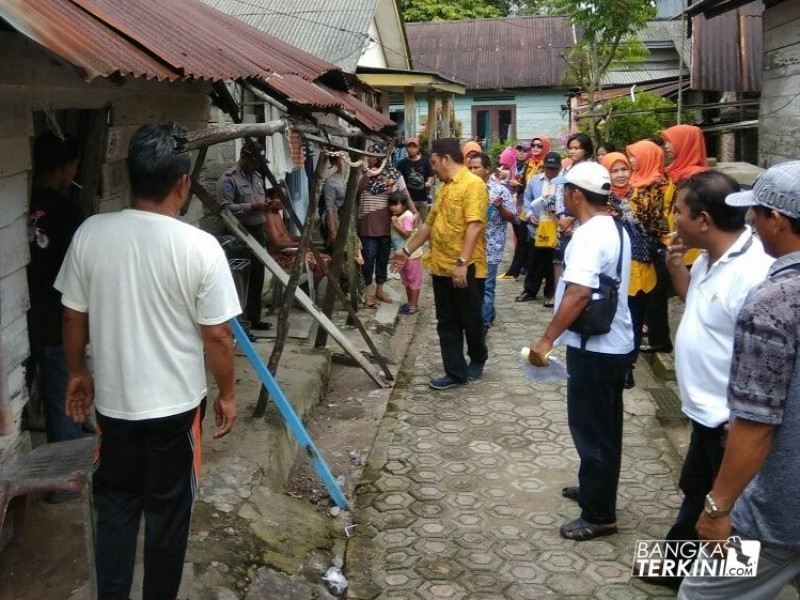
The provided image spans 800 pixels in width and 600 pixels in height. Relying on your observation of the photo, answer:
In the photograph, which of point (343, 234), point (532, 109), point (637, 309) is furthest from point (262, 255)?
point (532, 109)

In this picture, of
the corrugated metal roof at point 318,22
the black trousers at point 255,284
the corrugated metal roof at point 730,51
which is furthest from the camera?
the corrugated metal roof at point 318,22

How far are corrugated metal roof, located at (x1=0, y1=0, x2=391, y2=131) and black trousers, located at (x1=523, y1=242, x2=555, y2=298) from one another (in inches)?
134

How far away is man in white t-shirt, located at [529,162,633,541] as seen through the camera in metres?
3.85

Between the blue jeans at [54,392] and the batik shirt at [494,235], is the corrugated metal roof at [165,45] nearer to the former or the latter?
the blue jeans at [54,392]

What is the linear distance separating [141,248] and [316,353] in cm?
410

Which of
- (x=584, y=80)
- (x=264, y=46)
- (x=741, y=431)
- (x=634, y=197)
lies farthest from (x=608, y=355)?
(x=584, y=80)

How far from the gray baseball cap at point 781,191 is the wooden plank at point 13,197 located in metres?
3.13

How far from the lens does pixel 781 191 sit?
7.30 ft

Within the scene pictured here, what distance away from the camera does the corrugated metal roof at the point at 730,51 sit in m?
10.0

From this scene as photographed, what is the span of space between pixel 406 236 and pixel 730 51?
5721mm

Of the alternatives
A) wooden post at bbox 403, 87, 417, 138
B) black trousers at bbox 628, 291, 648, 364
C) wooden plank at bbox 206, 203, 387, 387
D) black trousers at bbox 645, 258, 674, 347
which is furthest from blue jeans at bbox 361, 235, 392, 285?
wooden post at bbox 403, 87, 417, 138

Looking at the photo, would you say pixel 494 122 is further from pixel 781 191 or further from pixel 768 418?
pixel 768 418

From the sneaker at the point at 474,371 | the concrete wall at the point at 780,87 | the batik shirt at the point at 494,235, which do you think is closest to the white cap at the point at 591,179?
the sneaker at the point at 474,371

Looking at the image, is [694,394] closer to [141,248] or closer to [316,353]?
[141,248]
